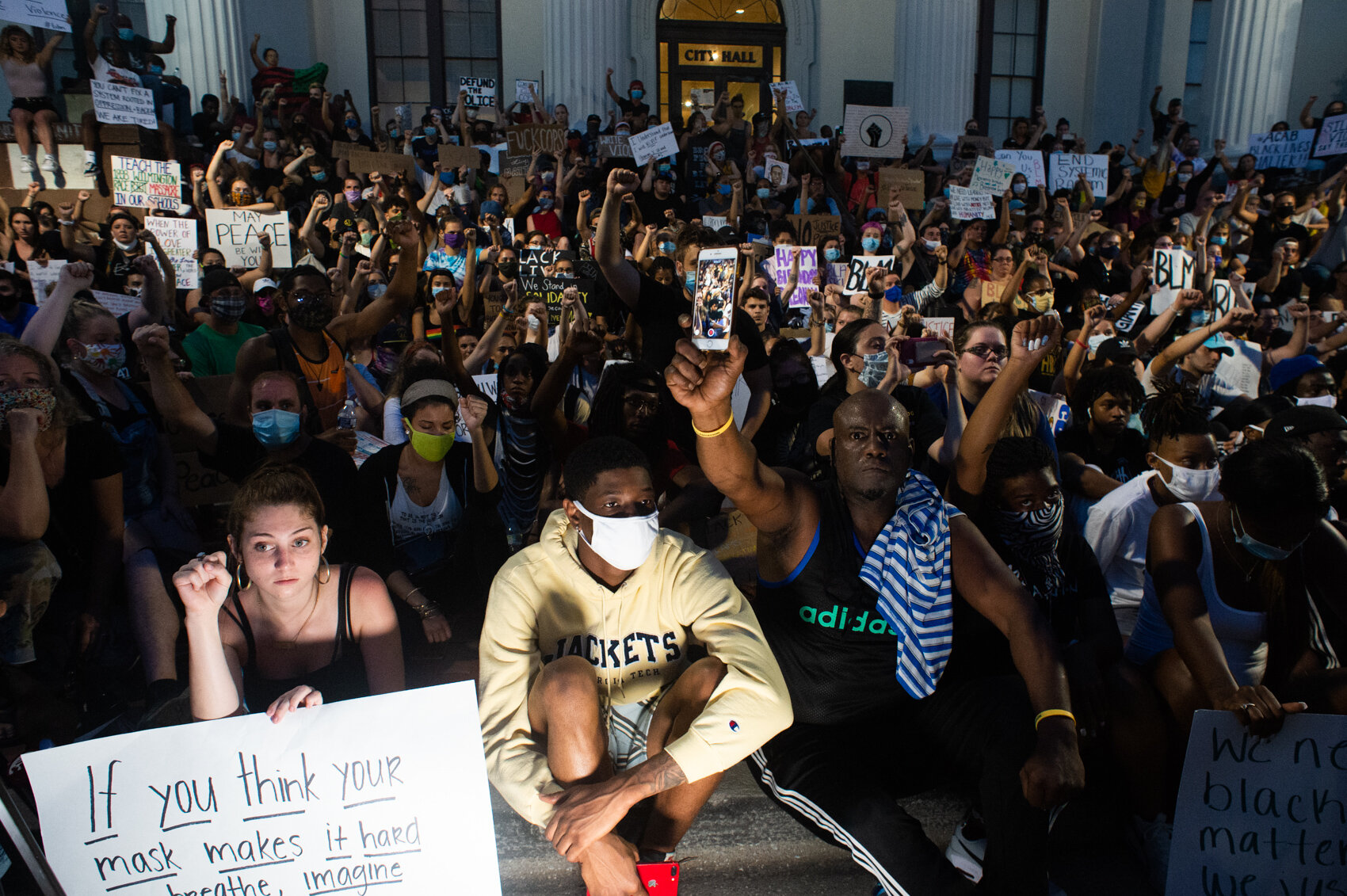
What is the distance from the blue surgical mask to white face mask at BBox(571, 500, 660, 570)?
153 centimetres

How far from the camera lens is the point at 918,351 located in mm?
4727

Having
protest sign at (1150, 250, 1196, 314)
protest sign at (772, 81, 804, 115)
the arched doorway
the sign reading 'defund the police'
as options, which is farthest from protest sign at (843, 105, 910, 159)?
the sign reading 'defund the police'

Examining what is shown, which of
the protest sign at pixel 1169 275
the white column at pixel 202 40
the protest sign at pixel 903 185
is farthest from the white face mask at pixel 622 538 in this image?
the white column at pixel 202 40

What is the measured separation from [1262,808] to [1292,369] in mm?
4135

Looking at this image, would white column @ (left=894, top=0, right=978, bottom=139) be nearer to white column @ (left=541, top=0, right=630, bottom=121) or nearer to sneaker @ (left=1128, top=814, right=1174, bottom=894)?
white column @ (left=541, top=0, right=630, bottom=121)

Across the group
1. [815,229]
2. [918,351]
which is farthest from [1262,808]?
[815,229]

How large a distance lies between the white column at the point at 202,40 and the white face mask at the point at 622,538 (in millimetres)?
11954

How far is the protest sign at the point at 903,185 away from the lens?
9.10 meters

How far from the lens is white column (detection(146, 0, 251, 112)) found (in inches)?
467

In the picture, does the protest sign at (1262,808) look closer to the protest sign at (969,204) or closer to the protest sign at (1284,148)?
the protest sign at (969,204)

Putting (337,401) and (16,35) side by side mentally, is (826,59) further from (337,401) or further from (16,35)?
(337,401)

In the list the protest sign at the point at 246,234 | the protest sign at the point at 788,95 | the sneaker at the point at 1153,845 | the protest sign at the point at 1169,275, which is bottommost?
the sneaker at the point at 1153,845

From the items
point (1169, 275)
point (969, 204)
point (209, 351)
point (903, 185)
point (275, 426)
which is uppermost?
point (903, 185)

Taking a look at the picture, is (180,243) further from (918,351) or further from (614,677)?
(614,677)
